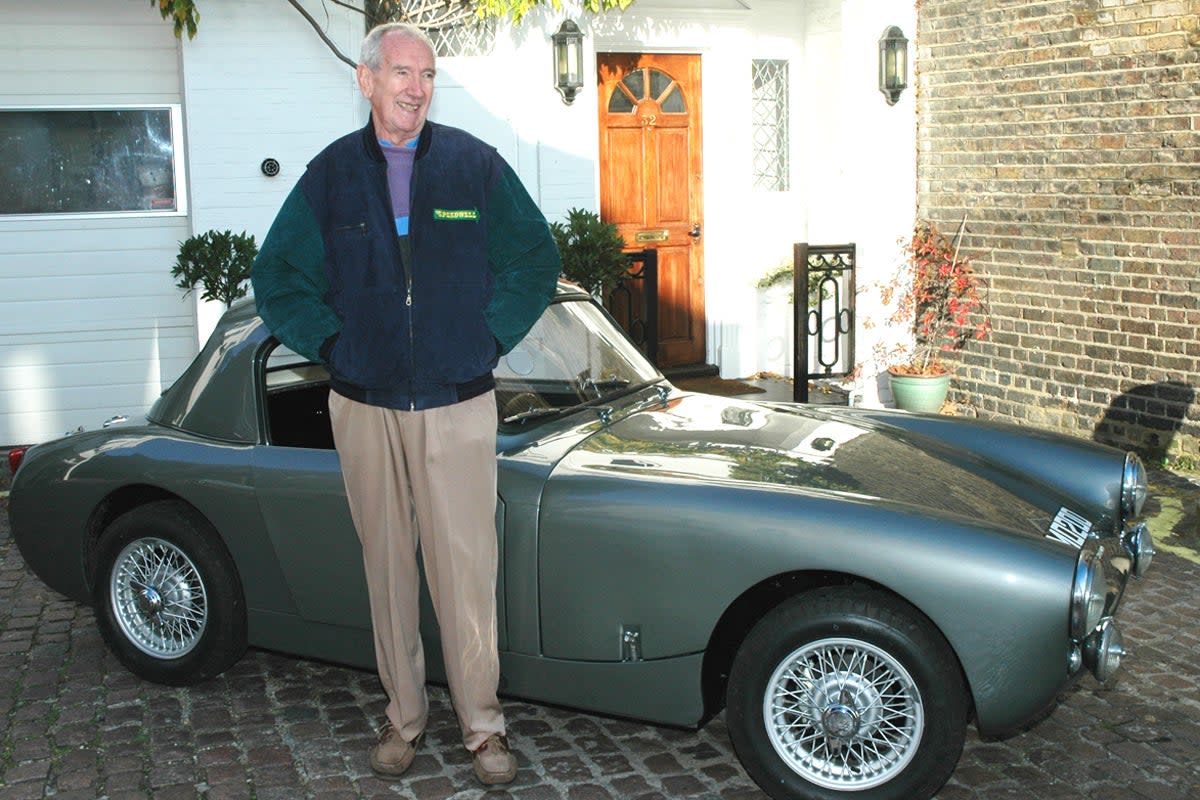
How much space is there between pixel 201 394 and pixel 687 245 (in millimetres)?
6200

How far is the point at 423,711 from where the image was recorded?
408cm

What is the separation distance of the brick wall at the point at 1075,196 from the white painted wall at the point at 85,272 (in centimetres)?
538

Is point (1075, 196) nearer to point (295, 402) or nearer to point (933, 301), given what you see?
point (933, 301)

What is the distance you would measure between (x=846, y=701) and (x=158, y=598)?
2.47m

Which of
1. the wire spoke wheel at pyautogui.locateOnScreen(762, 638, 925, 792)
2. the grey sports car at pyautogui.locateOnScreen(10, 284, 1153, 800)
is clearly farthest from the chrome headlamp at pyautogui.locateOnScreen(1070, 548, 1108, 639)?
the wire spoke wheel at pyautogui.locateOnScreen(762, 638, 925, 792)

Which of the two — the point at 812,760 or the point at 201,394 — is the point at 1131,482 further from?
the point at 201,394

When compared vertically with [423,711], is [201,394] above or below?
above

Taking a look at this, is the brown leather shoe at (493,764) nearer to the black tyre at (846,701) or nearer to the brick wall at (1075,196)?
the black tyre at (846,701)

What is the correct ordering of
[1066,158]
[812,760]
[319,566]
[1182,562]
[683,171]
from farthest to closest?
[683,171] → [1066,158] → [1182,562] → [319,566] → [812,760]

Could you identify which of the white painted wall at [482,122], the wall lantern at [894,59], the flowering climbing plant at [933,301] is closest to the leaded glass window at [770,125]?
the white painted wall at [482,122]

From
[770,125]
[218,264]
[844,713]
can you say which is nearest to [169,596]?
[844,713]

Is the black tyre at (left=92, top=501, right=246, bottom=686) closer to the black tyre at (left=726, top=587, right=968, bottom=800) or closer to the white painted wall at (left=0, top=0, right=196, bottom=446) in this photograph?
the black tyre at (left=726, top=587, right=968, bottom=800)

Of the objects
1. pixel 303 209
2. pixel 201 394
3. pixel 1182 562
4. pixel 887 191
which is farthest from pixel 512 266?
pixel 887 191

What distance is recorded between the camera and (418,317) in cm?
374
